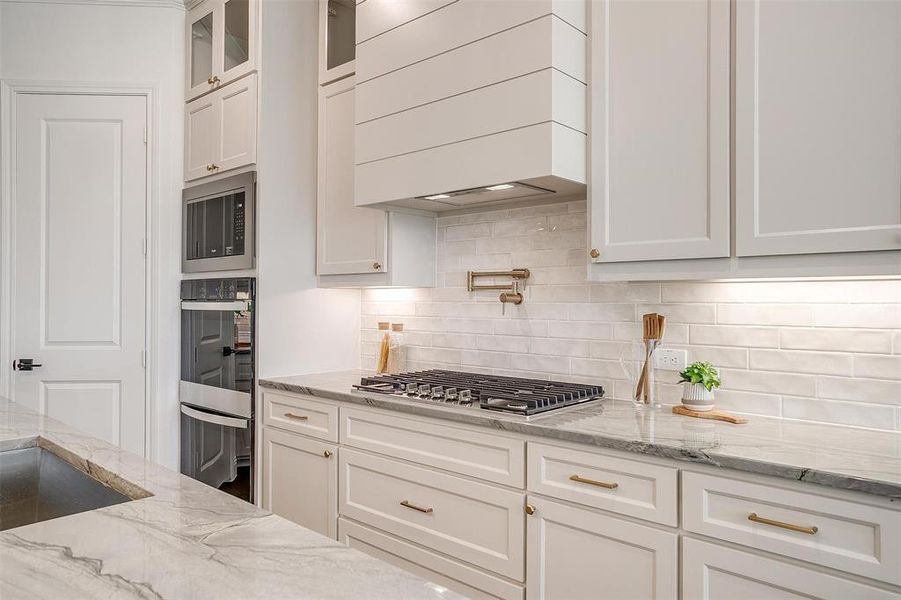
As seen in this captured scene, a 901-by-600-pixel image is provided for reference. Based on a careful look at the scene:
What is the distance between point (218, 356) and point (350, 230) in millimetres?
926

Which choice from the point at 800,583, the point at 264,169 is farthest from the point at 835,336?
the point at 264,169

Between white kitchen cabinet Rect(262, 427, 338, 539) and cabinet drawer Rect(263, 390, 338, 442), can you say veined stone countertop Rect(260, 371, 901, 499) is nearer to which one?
cabinet drawer Rect(263, 390, 338, 442)

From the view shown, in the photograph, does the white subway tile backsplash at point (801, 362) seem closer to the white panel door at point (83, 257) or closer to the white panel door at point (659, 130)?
the white panel door at point (659, 130)

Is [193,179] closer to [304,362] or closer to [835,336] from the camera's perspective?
[304,362]

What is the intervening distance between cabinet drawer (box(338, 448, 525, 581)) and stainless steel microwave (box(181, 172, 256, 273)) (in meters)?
1.18

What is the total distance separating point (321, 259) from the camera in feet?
10.6

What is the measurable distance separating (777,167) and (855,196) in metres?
0.21

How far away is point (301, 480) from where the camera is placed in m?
2.87

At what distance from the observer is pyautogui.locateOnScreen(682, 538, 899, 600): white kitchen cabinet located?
144cm

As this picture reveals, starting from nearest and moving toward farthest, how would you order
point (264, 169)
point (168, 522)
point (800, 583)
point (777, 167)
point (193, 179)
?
point (168, 522), point (800, 583), point (777, 167), point (264, 169), point (193, 179)

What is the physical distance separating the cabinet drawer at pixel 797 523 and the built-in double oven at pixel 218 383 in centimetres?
214

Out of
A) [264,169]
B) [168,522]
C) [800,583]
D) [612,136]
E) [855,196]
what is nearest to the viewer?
[168,522]

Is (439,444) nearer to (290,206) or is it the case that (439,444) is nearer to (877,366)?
(877,366)

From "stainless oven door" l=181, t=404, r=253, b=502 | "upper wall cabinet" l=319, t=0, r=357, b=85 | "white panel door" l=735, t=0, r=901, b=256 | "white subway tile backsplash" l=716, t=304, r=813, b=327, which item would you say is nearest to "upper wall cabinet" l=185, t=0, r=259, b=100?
"upper wall cabinet" l=319, t=0, r=357, b=85
